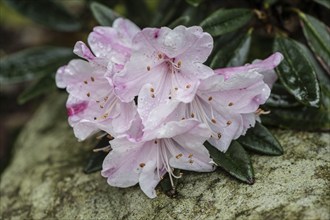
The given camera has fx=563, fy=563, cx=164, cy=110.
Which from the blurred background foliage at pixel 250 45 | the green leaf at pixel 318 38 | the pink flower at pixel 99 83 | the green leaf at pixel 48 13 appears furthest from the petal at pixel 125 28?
the green leaf at pixel 48 13

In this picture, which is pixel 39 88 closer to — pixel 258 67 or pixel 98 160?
pixel 98 160

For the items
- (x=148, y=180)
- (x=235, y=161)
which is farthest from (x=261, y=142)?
(x=148, y=180)

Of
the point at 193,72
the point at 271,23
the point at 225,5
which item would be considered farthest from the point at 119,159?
the point at 225,5

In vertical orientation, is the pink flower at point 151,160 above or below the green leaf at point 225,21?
below

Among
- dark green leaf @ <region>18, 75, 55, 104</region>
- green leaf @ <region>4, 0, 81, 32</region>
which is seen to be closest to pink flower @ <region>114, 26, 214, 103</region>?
dark green leaf @ <region>18, 75, 55, 104</region>

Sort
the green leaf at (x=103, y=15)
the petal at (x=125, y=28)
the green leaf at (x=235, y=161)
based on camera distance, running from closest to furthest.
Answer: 1. the green leaf at (x=235, y=161)
2. the petal at (x=125, y=28)
3. the green leaf at (x=103, y=15)

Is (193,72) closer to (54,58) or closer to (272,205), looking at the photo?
(272,205)

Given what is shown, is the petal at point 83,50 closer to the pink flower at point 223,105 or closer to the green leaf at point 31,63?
the pink flower at point 223,105
